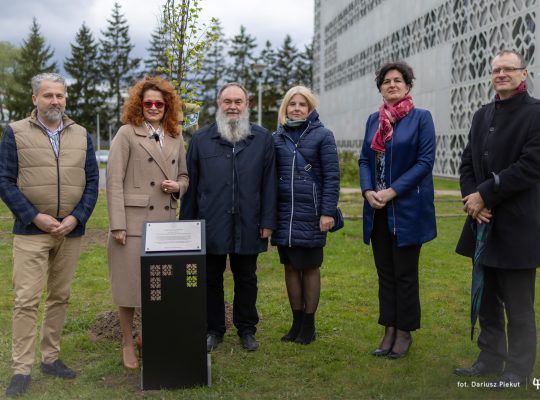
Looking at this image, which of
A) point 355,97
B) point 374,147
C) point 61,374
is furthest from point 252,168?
point 355,97

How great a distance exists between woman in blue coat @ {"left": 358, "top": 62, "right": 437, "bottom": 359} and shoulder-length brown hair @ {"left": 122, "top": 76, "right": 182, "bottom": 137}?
1703 mm

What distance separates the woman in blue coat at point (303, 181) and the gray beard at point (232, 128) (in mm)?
350

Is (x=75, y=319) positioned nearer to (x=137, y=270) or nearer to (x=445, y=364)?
(x=137, y=270)

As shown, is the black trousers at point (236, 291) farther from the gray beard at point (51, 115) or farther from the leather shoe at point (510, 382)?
the leather shoe at point (510, 382)

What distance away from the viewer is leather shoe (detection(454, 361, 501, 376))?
4.61 m

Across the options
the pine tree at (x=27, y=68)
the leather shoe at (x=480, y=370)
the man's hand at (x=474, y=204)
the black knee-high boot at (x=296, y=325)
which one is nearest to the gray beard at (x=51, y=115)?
the black knee-high boot at (x=296, y=325)

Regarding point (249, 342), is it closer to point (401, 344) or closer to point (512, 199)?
point (401, 344)

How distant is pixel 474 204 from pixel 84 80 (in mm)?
68399

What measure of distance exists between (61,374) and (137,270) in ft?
3.27

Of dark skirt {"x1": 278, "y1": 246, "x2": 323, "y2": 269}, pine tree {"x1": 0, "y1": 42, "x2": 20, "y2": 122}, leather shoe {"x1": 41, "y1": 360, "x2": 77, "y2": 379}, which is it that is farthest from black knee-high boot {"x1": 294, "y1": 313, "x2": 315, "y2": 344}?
pine tree {"x1": 0, "y1": 42, "x2": 20, "y2": 122}

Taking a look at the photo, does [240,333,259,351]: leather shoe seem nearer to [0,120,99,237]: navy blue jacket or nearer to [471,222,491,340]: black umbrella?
[471,222,491,340]: black umbrella

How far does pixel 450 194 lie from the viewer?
19781 millimetres

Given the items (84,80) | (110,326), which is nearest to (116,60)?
(84,80)

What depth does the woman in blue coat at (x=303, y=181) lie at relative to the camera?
5.23 metres
